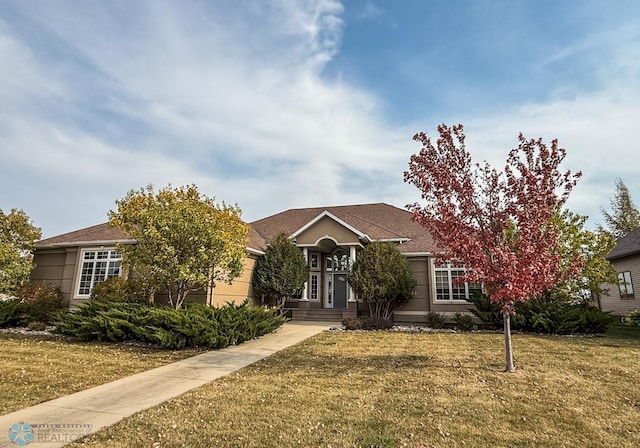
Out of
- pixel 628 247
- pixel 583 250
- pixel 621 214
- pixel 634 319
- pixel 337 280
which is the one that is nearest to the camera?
pixel 583 250

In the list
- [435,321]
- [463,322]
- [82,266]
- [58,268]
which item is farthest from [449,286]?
[58,268]

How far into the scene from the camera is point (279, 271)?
17.5m

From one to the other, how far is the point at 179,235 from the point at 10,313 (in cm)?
840

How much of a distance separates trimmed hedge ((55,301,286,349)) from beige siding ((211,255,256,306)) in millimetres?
3415

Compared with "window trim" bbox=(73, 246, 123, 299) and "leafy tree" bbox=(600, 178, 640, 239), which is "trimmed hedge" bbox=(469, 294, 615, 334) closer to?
"window trim" bbox=(73, 246, 123, 299)

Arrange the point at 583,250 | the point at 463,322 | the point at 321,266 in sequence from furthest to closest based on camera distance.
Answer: the point at 321,266, the point at 583,250, the point at 463,322

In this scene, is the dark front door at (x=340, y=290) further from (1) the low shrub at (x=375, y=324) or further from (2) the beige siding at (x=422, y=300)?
(1) the low shrub at (x=375, y=324)

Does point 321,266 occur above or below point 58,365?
above

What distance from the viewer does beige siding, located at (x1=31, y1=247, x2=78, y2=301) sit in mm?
16922

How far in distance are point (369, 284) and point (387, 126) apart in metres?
6.75

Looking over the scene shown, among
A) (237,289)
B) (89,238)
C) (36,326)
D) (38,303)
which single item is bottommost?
(36,326)

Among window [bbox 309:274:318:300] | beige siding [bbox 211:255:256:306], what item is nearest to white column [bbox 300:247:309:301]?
window [bbox 309:274:318:300]

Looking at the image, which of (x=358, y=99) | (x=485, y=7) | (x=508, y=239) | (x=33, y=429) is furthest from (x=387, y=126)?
(x=33, y=429)

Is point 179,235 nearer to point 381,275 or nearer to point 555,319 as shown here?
point 381,275
